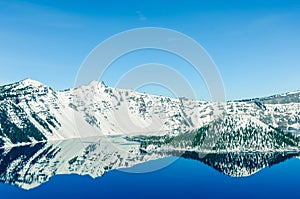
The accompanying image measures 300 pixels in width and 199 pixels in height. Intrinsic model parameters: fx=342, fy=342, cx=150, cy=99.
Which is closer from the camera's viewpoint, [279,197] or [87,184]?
[279,197]

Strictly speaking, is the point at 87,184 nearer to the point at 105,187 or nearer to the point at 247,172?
the point at 105,187

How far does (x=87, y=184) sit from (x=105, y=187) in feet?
38.7

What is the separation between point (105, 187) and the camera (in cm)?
15562

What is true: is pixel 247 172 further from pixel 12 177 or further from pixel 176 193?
pixel 12 177

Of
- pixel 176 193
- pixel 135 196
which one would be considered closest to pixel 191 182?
pixel 176 193

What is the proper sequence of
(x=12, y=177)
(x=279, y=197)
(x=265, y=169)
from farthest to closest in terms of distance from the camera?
(x=265, y=169), (x=12, y=177), (x=279, y=197)

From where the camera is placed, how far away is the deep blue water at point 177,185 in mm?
140125

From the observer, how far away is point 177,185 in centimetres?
15950

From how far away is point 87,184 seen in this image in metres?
163

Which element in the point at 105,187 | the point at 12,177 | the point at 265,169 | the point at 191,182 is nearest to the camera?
the point at 105,187

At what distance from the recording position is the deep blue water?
14012 centimetres

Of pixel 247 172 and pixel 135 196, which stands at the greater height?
pixel 247 172

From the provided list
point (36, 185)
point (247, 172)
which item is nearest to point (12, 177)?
point (36, 185)

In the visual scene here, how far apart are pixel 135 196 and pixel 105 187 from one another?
77.1 ft
